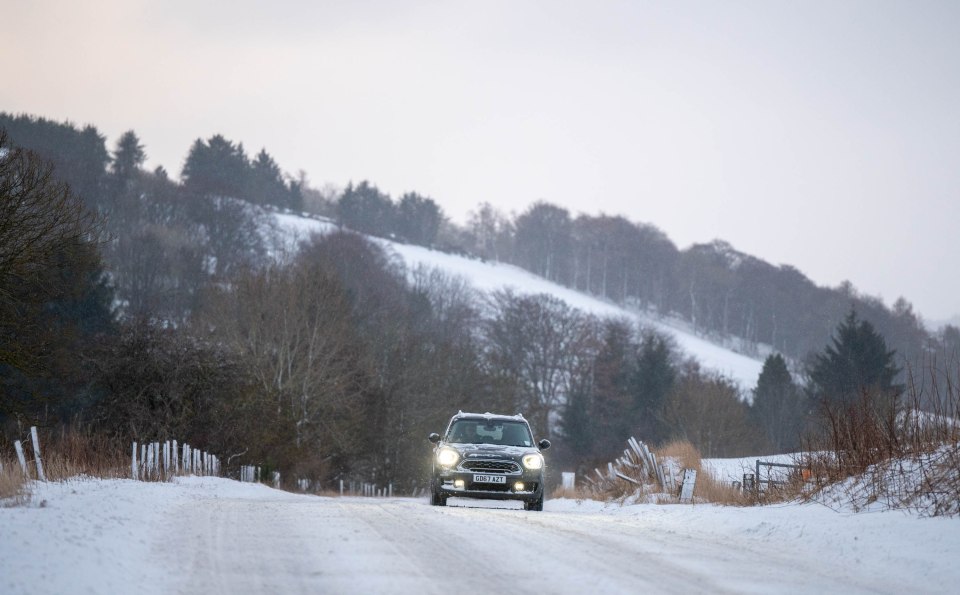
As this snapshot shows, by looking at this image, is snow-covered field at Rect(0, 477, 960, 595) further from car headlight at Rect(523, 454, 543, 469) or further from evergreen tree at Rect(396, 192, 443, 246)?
evergreen tree at Rect(396, 192, 443, 246)

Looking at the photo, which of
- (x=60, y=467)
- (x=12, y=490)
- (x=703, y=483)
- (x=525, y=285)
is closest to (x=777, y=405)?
(x=525, y=285)

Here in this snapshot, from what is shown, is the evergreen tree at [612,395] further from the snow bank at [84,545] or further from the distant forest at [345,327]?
the snow bank at [84,545]

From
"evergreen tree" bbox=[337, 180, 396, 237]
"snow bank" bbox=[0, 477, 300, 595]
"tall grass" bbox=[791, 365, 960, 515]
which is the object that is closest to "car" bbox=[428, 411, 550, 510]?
"tall grass" bbox=[791, 365, 960, 515]

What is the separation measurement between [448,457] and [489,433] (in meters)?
1.52

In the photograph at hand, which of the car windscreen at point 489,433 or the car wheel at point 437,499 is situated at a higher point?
the car windscreen at point 489,433

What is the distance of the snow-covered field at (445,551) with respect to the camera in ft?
25.8

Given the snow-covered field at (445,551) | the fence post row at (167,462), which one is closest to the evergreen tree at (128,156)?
the fence post row at (167,462)

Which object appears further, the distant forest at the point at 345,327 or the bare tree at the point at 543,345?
the bare tree at the point at 543,345

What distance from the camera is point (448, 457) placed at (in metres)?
18.9

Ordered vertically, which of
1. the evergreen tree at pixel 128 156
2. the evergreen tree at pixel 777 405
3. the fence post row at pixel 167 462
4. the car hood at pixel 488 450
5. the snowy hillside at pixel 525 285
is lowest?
the fence post row at pixel 167 462

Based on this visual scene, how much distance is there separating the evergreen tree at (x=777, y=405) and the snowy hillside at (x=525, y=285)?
11.2m

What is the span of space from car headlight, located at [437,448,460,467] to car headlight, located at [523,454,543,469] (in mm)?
1205

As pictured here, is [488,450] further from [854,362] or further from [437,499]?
[854,362]

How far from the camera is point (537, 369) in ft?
300
